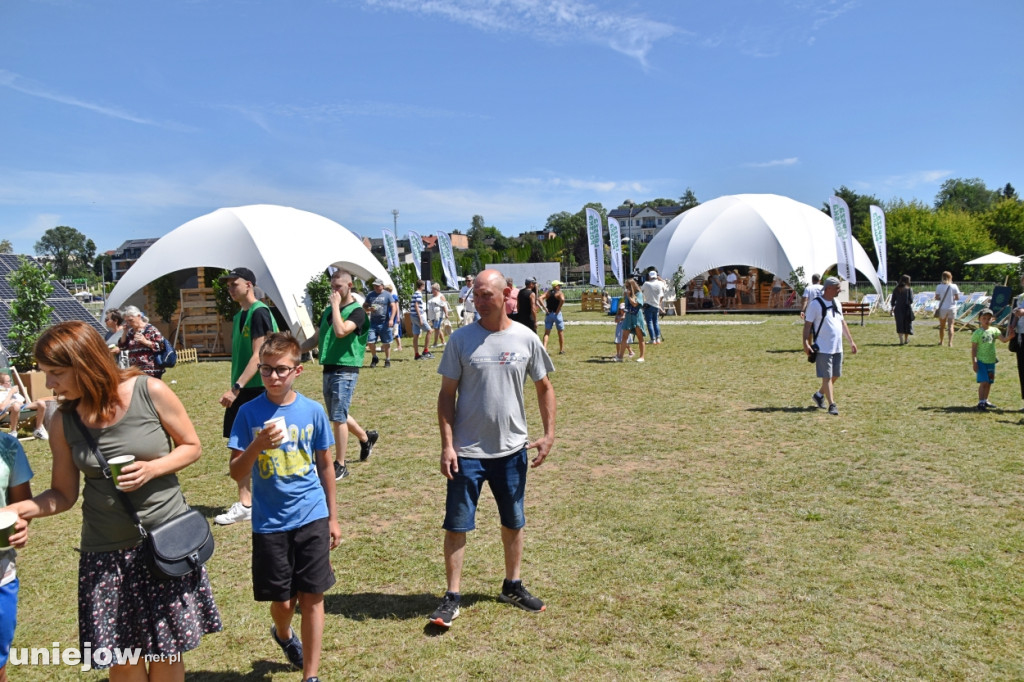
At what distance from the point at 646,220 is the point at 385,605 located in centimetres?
11950

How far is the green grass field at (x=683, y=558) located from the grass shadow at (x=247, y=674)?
11 millimetres

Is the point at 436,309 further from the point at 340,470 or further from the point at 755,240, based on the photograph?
the point at 755,240

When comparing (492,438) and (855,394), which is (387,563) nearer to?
(492,438)

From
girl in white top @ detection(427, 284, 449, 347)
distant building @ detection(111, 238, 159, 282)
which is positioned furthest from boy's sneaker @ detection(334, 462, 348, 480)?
distant building @ detection(111, 238, 159, 282)

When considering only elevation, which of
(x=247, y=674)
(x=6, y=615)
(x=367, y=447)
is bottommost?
(x=247, y=674)

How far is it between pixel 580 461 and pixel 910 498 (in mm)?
2874

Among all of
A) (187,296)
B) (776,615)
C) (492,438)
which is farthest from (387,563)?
(187,296)

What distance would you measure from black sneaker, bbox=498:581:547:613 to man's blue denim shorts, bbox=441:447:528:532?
384mm

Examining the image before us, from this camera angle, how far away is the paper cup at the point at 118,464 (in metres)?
2.58

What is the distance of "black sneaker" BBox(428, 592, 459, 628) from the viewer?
3.76 metres

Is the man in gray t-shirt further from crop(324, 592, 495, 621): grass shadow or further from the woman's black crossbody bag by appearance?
the woman's black crossbody bag

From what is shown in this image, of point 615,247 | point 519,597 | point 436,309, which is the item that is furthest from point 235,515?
point 615,247

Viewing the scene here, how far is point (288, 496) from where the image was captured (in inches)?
125

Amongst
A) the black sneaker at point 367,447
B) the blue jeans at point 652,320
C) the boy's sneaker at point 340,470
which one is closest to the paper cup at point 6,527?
the boy's sneaker at point 340,470
